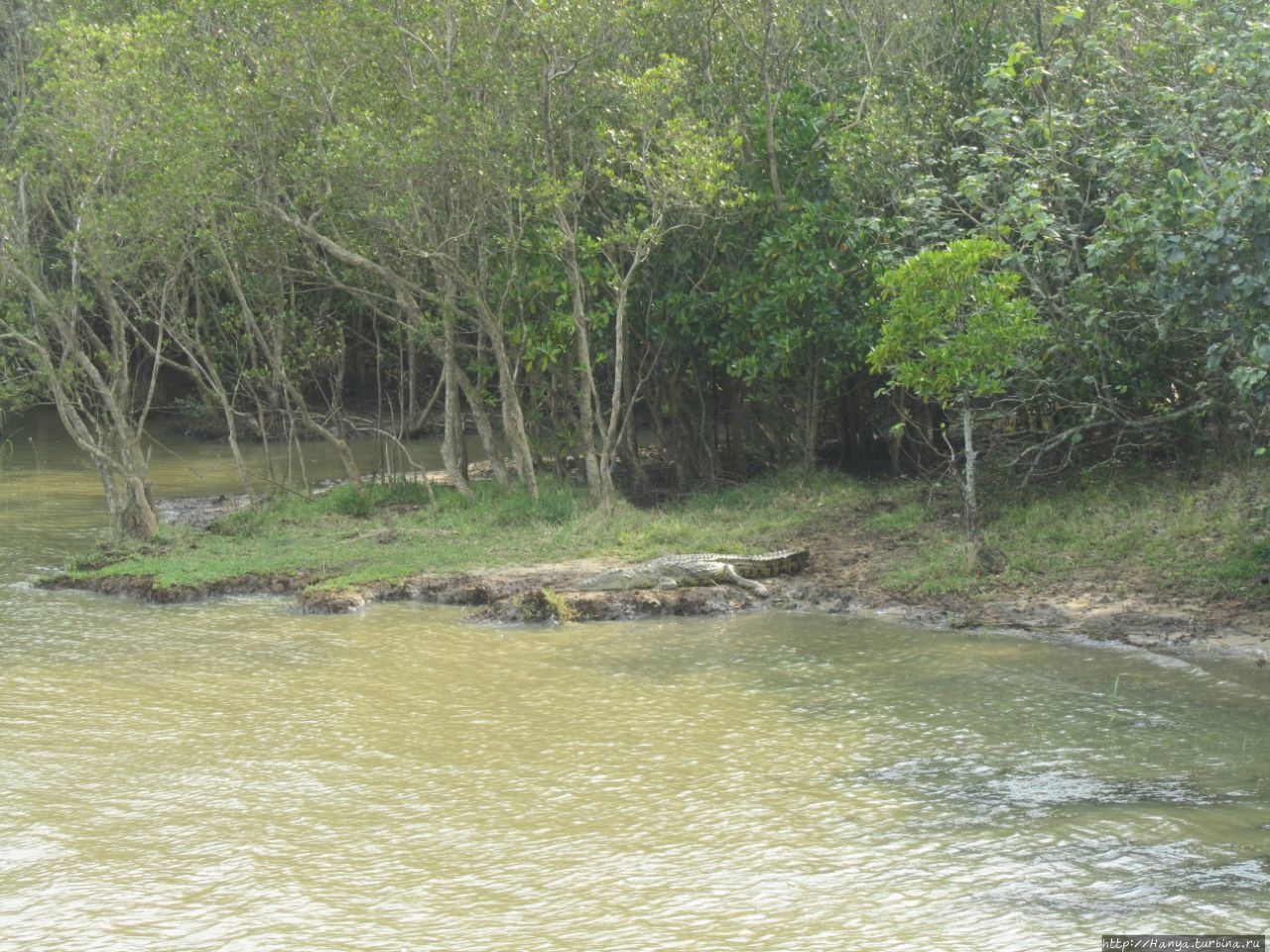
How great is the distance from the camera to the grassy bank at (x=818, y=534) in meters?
11.4

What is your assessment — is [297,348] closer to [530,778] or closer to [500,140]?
[500,140]

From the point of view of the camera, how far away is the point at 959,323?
Answer: 11.8 meters

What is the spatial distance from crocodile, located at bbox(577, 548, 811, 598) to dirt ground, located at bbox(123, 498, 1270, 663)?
106 mm

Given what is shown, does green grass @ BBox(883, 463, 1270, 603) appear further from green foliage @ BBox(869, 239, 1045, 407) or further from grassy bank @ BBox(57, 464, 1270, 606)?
green foliage @ BBox(869, 239, 1045, 407)

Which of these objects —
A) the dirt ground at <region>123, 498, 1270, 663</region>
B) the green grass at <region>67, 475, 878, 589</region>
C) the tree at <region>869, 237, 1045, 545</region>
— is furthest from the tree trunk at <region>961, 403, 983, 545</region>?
the green grass at <region>67, 475, 878, 589</region>

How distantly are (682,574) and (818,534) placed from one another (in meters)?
2.29

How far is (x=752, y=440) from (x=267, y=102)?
6.80 m

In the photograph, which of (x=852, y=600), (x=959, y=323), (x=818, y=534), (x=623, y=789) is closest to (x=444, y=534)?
(x=818, y=534)

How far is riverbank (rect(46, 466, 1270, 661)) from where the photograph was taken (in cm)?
1084

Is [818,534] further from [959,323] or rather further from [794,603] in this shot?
[959,323]

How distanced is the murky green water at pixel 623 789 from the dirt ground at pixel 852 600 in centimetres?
33

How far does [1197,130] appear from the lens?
33.6 ft

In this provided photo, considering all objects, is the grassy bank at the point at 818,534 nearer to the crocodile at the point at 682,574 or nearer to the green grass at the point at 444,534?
the green grass at the point at 444,534

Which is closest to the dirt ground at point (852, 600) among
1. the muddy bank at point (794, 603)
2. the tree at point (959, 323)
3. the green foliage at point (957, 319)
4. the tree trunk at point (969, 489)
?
the muddy bank at point (794, 603)
